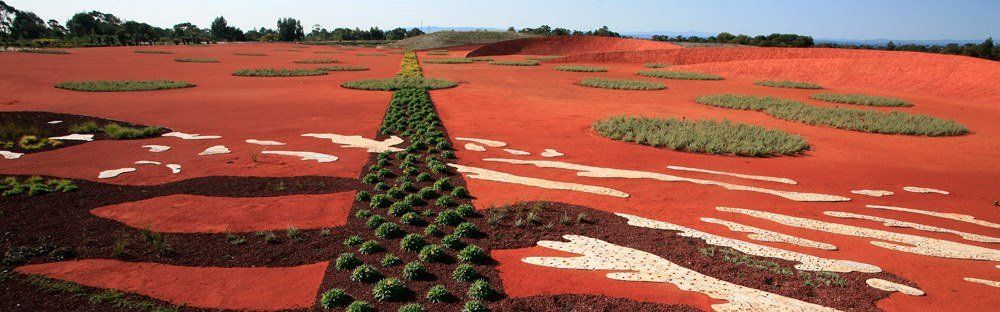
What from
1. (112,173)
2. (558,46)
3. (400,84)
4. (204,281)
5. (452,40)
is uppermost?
(452,40)

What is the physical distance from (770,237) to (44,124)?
70.2 feet

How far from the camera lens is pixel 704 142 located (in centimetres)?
1562

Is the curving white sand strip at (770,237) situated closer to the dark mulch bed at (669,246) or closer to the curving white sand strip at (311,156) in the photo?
the dark mulch bed at (669,246)

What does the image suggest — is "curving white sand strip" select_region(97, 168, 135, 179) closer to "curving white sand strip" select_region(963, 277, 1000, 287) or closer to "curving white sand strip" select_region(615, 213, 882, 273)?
"curving white sand strip" select_region(615, 213, 882, 273)

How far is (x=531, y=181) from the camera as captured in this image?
11914 millimetres

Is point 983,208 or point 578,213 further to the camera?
point 983,208

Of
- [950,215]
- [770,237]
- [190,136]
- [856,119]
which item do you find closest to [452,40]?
[856,119]

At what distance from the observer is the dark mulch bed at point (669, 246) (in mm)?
6824

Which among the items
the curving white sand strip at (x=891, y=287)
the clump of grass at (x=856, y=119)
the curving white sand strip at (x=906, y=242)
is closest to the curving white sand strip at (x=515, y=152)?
the curving white sand strip at (x=906, y=242)

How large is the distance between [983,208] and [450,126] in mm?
14286

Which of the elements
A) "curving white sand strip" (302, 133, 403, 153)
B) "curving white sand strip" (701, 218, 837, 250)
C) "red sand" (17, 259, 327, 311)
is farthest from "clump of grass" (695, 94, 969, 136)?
"red sand" (17, 259, 327, 311)

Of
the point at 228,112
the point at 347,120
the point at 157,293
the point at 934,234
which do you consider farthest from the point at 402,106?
the point at 934,234

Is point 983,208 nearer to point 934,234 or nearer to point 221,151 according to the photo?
point 934,234

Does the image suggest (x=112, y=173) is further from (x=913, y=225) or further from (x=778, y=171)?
(x=913, y=225)
